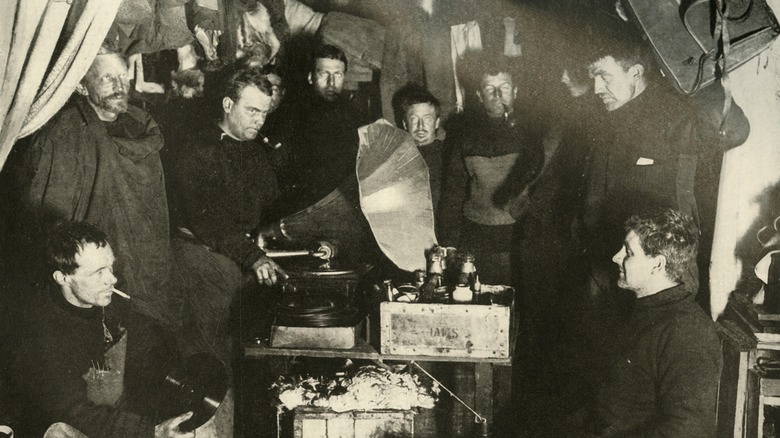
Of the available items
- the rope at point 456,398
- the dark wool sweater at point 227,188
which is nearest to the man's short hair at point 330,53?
the dark wool sweater at point 227,188

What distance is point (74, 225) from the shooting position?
14.0 feet

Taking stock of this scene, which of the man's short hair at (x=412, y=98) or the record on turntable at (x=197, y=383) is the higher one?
the man's short hair at (x=412, y=98)

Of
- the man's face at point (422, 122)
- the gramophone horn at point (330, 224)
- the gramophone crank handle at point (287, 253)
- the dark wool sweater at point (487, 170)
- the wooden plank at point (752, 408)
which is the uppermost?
the man's face at point (422, 122)

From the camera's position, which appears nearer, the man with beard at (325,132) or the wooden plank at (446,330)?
the wooden plank at (446,330)

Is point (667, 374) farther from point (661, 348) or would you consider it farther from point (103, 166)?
point (103, 166)

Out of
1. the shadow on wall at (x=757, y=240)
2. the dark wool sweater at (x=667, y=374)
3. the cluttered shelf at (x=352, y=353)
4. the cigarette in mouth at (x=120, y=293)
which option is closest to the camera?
the dark wool sweater at (x=667, y=374)

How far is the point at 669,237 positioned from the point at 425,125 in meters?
1.40

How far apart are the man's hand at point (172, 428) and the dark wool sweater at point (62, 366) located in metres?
0.07

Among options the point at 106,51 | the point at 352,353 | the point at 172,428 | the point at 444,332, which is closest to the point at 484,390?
the point at 444,332

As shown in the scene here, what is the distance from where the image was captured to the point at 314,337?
4.07 meters

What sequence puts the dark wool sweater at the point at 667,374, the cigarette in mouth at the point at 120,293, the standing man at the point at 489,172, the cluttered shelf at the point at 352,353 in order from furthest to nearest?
the cigarette in mouth at the point at 120,293 → the standing man at the point at 489,172 → the cluttered shelf at the point at 352,353 → the dark wool sweater at the point at 667,374

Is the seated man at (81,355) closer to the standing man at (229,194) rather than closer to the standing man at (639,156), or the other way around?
the standing man at (229,194)

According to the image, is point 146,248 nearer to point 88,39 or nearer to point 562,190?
point 88,39

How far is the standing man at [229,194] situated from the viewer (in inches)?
168
